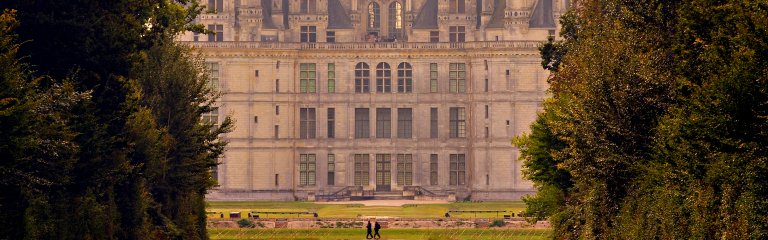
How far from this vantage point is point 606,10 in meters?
52.9

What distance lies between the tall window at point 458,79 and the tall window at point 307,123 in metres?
7.94

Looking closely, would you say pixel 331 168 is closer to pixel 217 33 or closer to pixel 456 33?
pixel 217 33

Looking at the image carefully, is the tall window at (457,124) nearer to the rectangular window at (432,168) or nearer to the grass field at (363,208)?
the rectangular window at (432,168)

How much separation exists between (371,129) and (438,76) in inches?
189

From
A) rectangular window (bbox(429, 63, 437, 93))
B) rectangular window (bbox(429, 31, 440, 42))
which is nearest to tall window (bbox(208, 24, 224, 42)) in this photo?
rectangular window (bbox(429, 31, 440, 42))

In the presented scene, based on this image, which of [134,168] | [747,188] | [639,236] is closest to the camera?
[747,188]

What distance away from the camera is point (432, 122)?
4395 inches

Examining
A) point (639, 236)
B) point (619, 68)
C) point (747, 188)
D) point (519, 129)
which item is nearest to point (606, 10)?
point (619, 68)

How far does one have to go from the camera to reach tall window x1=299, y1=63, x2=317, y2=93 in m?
110

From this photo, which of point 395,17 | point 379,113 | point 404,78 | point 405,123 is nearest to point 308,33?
point 395,17

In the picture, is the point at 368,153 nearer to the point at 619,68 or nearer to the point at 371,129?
the point at 371,129

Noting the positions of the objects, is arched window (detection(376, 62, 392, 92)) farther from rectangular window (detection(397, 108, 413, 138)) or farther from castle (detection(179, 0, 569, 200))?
rectangular window (detection(397, 108, 413, 138))

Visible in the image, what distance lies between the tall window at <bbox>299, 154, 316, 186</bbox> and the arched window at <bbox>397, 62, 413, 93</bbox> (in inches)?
248

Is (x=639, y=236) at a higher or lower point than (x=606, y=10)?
lower
